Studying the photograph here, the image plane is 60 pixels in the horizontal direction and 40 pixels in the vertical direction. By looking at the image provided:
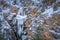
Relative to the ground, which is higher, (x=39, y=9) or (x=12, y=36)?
(x=39, y=9)

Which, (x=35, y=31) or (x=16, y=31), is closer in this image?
(x=35, y=31)

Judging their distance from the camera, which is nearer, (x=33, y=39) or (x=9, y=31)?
(x=33, y=39)

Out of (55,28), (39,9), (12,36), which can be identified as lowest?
(12,36)

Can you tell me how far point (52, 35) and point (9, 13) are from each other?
2.40ft

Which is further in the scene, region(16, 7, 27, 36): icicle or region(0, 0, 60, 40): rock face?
region(16, 7, 27, 36): icicle

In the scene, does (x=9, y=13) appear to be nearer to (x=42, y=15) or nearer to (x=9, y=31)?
(x=9, y=31)

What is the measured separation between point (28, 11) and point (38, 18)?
0.21 meters

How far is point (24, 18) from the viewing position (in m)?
2.69

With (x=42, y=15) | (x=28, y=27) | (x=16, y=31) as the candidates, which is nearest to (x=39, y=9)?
(x=42, y=15)

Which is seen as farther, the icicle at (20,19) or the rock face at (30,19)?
the icicle at (20,19)

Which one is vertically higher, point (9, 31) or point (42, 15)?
point (42, 15)

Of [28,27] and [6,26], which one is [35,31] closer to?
[28,27]

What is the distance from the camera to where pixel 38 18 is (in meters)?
2.58

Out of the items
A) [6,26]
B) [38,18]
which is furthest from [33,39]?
[6,26]
